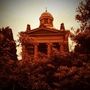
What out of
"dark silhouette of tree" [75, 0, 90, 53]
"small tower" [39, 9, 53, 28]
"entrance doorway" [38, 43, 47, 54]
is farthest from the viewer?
"small tower" [39, 9, 53, 28]

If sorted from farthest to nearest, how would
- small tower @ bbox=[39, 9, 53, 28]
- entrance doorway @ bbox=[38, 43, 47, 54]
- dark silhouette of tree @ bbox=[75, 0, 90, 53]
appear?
small tower @ bbox=[39, 9, 53, 28] < entrance doorway @ bbox=[38, 43, 47, 54] < dark silhouette of tree @ bbox=[75, 0, 90, 53]

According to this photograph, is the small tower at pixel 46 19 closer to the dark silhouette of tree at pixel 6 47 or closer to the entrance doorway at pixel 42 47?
the entrance doorway at pixel 42 47

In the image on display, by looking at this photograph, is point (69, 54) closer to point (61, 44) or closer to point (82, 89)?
point (82, 89)

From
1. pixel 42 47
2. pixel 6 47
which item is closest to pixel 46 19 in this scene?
pixel 42 47

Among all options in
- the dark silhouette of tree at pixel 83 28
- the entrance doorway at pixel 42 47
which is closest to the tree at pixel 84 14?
the dark silhouette of tree at pixel 83 28

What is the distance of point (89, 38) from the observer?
71.9 feet

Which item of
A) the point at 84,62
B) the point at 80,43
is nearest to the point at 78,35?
the point at 80,43

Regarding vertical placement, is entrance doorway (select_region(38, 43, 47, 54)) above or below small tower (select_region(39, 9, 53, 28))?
below

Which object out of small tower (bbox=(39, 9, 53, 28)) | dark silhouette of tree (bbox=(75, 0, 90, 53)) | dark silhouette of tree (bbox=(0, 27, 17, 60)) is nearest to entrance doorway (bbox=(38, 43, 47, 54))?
small tower (bbox=(39, 9, 53, 28))

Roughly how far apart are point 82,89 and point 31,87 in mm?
4345

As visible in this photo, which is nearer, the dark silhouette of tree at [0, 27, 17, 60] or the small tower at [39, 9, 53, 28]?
the dark silhouette of tree at [0, 27, 17, 60]

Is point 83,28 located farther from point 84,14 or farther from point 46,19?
point 46,19

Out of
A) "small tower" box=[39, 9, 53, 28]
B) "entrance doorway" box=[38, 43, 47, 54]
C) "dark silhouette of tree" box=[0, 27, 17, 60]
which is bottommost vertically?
"dark silhouette of tree" box=[0, 27, 17, 60]

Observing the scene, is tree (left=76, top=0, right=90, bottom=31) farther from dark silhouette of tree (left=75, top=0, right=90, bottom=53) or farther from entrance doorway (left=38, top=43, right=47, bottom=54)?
entrance doorway (left=38, top=43, right=47, bottom=54)
